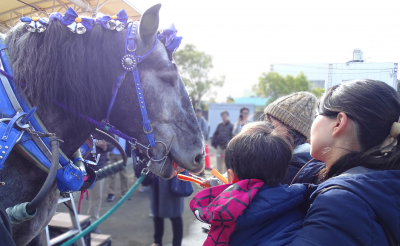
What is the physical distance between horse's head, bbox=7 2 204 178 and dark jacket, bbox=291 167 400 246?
83cm

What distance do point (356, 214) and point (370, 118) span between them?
0.37 m

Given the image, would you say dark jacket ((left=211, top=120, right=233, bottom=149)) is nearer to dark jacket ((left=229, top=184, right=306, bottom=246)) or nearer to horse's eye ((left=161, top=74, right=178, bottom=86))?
horse's eye ((left=161, top=74, right=178, bottom=86))

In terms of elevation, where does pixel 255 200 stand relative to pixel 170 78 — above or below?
below

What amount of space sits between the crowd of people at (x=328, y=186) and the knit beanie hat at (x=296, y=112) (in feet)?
1.89

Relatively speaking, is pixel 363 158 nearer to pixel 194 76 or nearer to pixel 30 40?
pixel 30 40

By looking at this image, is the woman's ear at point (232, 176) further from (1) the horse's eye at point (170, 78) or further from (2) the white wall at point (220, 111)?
(2) the white wall at point (220, 111)

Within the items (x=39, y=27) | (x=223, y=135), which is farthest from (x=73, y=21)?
(x=223, y=135)

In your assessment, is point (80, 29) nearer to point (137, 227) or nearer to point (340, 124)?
point (340, 124)

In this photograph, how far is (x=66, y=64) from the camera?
4.52 feet

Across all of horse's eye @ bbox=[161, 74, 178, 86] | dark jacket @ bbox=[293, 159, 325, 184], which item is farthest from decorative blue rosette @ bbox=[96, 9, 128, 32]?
dark jacket @ bbox=[293, 159, 325, 184]

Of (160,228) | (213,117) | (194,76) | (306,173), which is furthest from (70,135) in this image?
(194,76)

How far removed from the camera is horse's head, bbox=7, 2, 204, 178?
1.35 m

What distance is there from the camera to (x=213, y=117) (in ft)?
68.2

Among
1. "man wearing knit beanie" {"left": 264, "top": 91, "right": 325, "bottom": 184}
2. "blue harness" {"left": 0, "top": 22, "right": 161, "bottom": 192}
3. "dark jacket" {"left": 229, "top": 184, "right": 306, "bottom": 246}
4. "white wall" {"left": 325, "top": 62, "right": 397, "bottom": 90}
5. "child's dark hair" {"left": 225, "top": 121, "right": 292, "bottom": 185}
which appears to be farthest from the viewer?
"man wearing knit beanie" {"left": 264, "top": 91, "right": 325, "bottom": 184}
